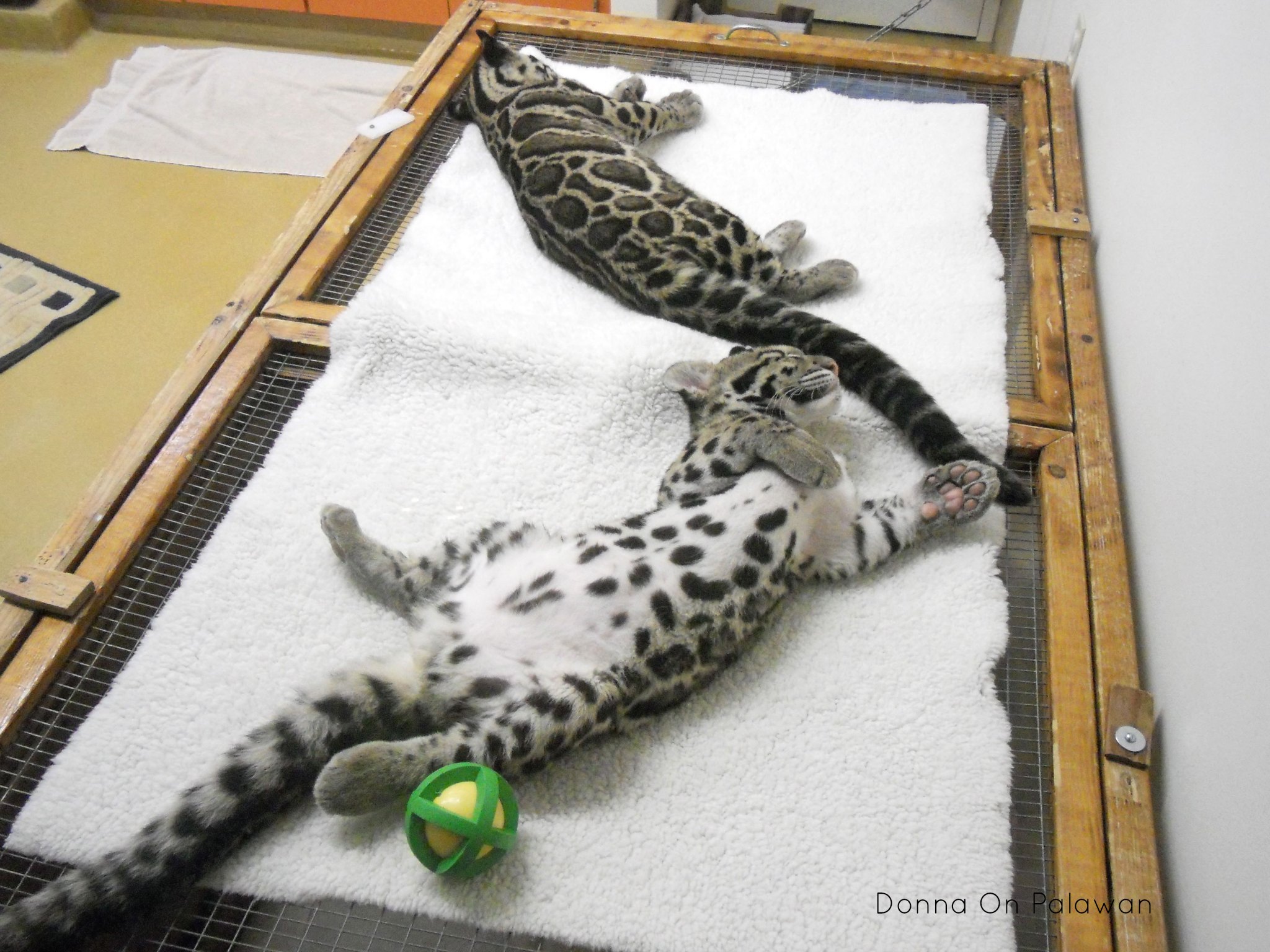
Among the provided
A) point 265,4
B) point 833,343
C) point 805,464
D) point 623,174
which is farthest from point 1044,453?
point 265,4

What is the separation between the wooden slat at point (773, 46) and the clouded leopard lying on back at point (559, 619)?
1700 mm

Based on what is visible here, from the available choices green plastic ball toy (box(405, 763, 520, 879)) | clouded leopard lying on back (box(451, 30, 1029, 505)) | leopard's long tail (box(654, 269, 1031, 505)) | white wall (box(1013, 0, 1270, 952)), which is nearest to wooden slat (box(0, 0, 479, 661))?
clouded leopard lying on back (box(451, 30, 1029, 505))

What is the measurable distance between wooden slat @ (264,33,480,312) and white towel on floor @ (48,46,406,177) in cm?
106

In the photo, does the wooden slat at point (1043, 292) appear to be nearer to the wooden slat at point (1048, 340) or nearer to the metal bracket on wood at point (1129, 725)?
the wooden slat at point (1048, 340)

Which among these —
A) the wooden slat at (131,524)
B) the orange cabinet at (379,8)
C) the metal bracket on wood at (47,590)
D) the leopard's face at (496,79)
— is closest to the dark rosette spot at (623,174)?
the leopard's face at (496,79)

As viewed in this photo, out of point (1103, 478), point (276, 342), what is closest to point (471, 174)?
point (276, 342)

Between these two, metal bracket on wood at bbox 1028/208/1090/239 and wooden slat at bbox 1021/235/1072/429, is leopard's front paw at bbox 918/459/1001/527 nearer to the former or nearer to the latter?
wooden slat at bbox 1021/235/1072/429

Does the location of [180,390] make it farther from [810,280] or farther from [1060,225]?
[1060,225]

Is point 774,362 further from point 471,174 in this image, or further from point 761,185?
point 471,174

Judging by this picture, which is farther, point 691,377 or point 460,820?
point 691,377

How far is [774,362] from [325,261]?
129cm

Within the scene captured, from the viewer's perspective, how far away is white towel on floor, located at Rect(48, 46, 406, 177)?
4105 millimetres

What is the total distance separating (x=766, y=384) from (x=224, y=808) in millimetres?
1306

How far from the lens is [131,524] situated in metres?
1.91
